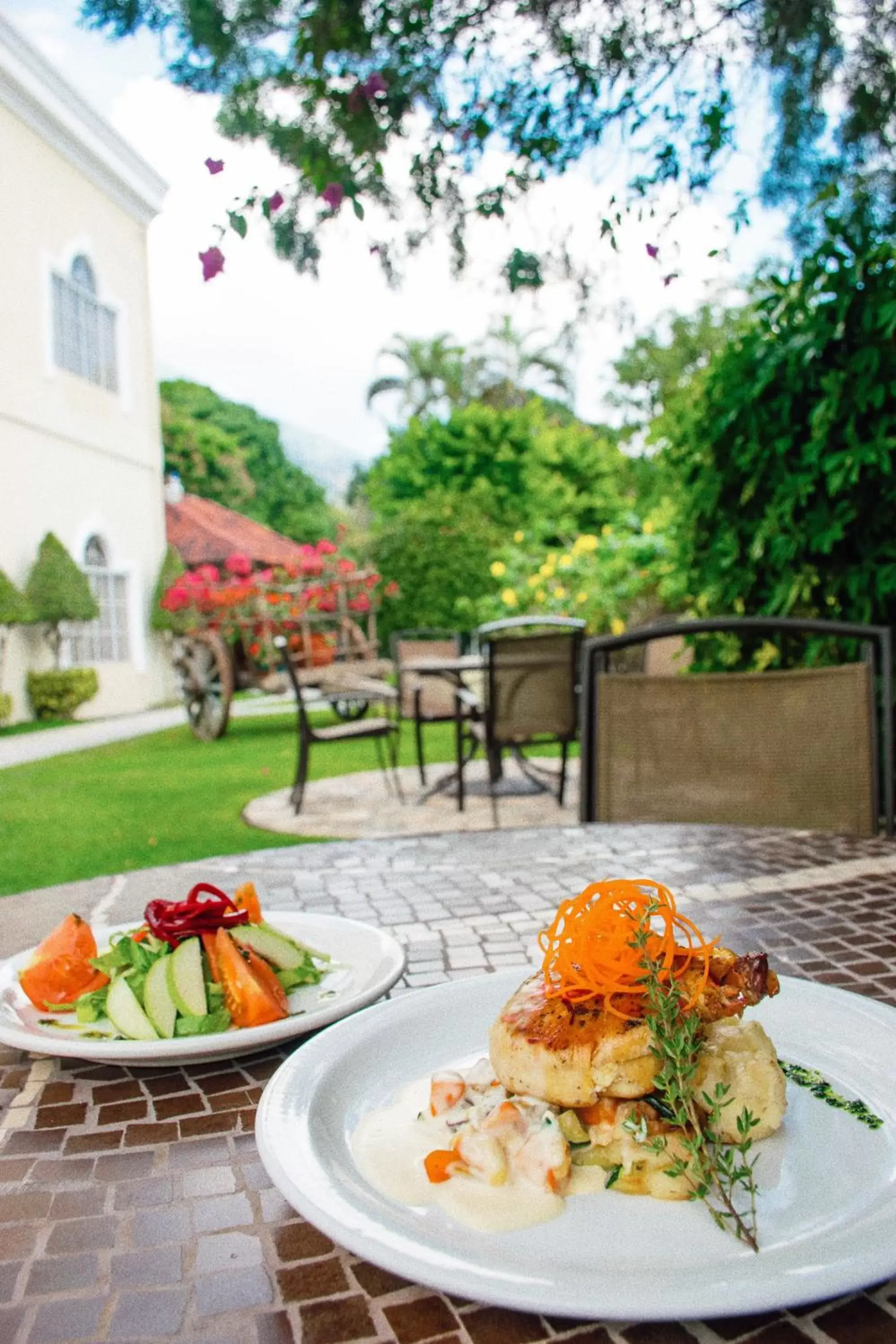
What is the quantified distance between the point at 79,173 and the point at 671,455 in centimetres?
679

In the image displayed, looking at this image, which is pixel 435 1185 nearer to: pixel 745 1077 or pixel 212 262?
pixel 745 1077

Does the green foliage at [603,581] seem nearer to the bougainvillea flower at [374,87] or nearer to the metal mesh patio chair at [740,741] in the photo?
the bougainvillea flower at [374,87]

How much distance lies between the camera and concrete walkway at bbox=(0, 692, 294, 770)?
563cm

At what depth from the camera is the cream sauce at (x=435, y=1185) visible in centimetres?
34

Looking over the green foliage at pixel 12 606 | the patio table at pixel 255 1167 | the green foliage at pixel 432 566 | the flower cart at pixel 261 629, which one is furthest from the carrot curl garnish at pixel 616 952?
the green foliage at pixel 432 566

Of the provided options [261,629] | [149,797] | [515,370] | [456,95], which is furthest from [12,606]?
[515,370]

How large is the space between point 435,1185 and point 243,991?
181 millimetres

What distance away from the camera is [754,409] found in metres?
2.14

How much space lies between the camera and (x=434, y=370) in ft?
45.9

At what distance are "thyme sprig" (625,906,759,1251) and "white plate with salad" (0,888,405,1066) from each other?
0.65 ft

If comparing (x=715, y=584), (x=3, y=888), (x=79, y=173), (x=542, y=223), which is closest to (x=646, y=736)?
(x=715, y=584)

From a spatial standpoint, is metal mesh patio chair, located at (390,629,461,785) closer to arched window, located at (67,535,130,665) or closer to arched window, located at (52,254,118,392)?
arched window, located at (67,535,130,665)

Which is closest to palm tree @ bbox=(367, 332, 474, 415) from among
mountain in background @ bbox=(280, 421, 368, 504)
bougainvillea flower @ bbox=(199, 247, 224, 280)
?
mountain in background @ bbox=(280, 421, 368, 504)

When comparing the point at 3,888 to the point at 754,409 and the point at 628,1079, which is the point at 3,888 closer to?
the point at 754,409
